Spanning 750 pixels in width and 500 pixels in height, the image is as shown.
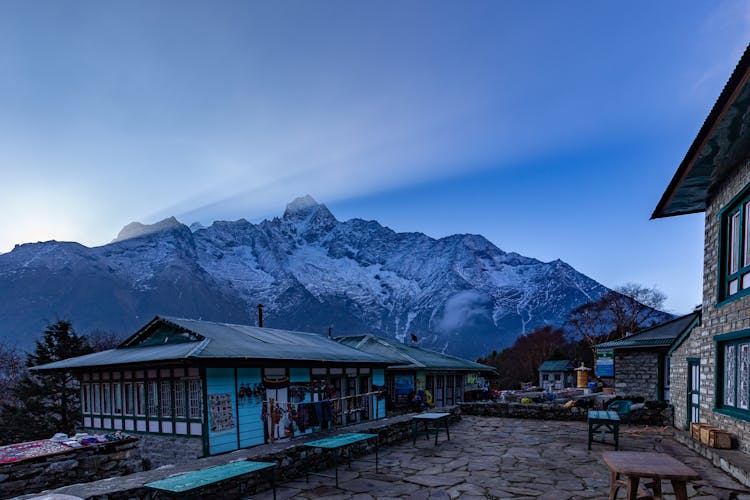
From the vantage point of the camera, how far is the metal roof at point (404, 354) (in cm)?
2345

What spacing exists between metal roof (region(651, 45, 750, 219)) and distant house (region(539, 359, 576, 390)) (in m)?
34.9

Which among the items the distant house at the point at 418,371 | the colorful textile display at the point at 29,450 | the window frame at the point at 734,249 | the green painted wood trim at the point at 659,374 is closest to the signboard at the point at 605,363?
the green painted wood trim at the point at 659,374

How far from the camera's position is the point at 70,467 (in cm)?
1066

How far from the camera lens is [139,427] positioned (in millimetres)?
13656

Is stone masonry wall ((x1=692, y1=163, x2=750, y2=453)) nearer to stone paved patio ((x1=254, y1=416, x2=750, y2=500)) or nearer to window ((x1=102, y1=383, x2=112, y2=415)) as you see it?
stone paved patio ((x1=254, y1=416, x2=750, y2=500))

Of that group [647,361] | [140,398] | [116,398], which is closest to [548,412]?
[647,361]

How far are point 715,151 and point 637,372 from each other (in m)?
13.8

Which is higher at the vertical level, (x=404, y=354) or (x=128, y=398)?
(x=128, y=398)

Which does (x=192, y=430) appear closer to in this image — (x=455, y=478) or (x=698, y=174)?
(x=455, y=478)

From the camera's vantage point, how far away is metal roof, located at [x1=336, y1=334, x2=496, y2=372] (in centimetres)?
2345

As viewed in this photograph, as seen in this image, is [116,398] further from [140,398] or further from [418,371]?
[418,371]

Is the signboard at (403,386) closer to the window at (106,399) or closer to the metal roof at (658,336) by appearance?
the metal roof at (658,336)

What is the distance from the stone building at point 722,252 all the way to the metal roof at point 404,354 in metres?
13.9

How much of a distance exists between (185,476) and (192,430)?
731cm
